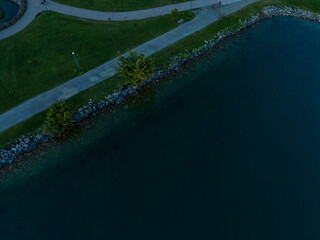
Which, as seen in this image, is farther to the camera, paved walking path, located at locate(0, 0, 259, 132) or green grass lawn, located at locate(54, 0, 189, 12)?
green grass lawn, located at locate(54, 0, 189, 12)

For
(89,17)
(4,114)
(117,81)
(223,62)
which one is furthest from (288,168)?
(89,17)

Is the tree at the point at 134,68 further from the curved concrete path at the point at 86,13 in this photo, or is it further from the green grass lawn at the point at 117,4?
the green grass lawn at the point at 117,4

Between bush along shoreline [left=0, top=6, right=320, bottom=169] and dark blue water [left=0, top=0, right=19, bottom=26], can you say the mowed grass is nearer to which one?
bush along shoreline [left=0, top=6, right=320, bottom=169]

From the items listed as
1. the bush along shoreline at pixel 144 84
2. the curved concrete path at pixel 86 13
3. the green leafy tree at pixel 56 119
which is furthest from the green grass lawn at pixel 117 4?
the green leafy tree at pixel 56 119

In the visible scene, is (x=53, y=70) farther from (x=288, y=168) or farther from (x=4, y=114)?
(x=288, y=168)

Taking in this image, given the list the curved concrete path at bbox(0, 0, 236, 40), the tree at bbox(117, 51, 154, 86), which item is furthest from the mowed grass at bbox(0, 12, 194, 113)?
the tree at bbox(117, 51, 154, 86)

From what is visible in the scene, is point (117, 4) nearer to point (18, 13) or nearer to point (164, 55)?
point (164, 55)
